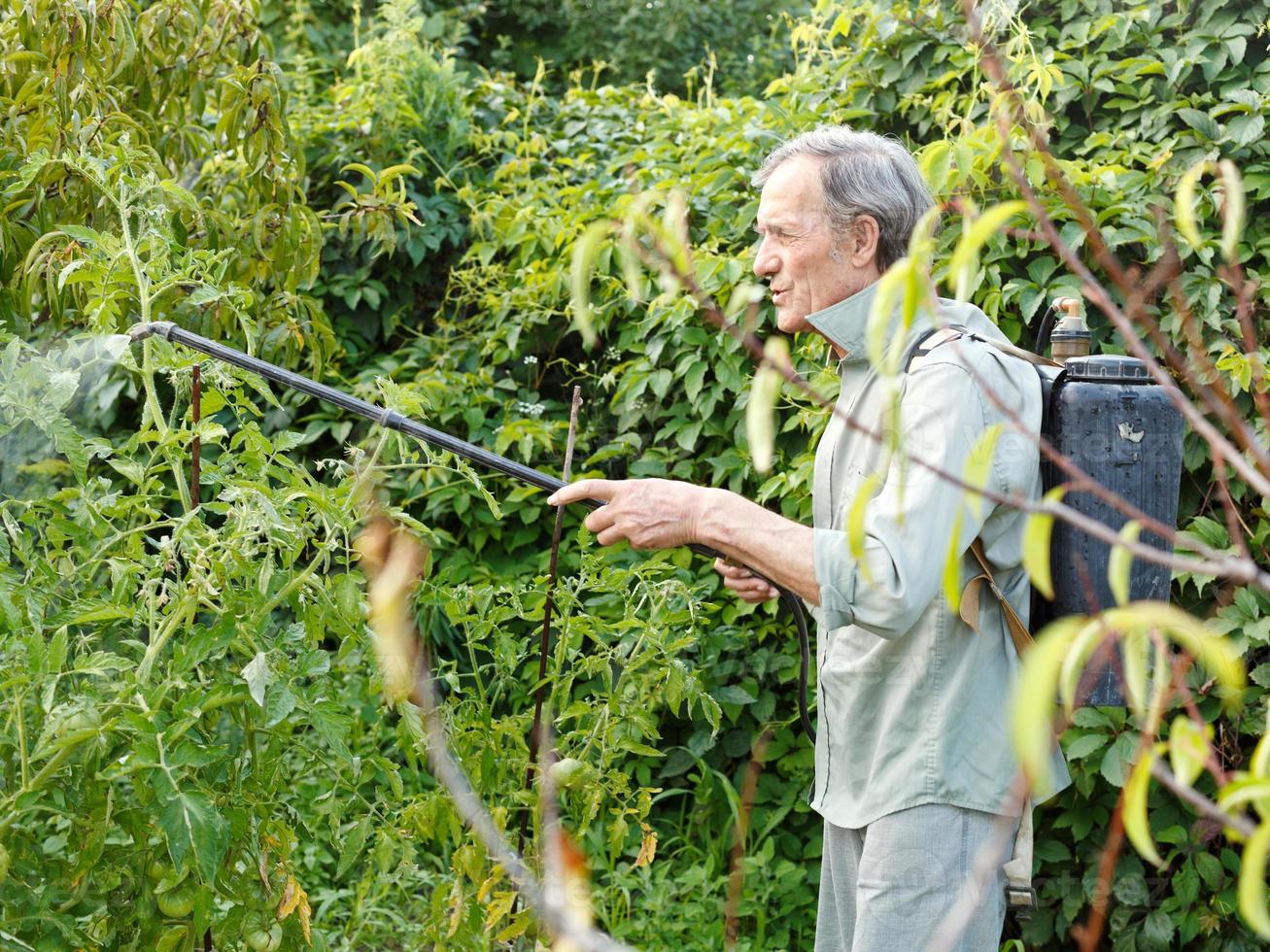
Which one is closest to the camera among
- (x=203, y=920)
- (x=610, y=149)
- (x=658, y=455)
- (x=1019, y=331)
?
(x=203, y=920)

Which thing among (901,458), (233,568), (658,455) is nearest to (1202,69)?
(658,455)

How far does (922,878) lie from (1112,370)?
74 centimetres

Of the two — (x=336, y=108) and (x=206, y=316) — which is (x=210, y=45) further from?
(x=336, y=108)

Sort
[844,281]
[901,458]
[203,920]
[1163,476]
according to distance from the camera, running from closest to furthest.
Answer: [901,458] → [1163,476] → [203,920] → [844,281]

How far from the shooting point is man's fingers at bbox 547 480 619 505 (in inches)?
78.5

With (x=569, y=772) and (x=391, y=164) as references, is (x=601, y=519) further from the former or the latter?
(x=391, y=164)

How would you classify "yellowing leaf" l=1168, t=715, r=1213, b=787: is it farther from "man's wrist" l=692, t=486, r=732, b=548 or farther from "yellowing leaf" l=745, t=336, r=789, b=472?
"man's wrist" l=692, t=486, r=732, b=548

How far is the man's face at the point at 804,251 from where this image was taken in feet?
6.82

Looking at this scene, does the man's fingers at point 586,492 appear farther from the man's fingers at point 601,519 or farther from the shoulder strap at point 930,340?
the shoulder strap at point 930,340

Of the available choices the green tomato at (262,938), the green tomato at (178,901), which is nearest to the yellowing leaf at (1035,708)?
the green tomato at (178,901)

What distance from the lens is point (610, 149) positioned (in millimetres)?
4633

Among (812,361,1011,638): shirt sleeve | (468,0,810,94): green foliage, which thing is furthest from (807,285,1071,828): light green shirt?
(468,0,810,94): green foliage

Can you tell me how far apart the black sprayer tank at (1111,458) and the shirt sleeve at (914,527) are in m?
0.10

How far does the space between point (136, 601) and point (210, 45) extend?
5.32ft
